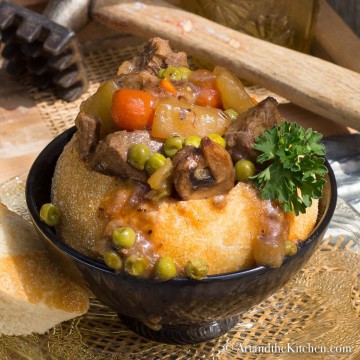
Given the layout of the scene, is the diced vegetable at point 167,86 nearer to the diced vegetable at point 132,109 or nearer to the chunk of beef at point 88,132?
the diced vegetable at point 132,109

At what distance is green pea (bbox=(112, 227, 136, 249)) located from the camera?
2.09 metres

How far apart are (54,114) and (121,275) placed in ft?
7.41

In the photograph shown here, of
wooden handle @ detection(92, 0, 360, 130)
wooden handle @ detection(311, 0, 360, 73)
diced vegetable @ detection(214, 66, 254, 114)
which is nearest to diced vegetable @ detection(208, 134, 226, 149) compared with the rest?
diced vegetable @ detection(214, 66, 254, 114)

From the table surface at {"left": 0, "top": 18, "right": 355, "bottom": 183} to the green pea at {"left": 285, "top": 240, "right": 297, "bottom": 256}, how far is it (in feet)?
6.12

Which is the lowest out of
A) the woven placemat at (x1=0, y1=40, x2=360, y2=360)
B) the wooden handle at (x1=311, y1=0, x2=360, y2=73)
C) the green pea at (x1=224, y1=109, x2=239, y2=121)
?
the wooden handle at (x1=311, y1=0, x2=360, y2=73)

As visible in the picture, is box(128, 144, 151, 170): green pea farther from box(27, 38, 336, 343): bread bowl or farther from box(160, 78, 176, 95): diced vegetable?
box(160, 78, 176, 95): diced vegetable

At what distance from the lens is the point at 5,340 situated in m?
2.49

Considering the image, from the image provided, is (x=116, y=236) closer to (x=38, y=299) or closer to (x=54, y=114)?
(x=38, y=299)

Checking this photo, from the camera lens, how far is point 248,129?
2.19 meters

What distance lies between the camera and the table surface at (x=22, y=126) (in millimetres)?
3826

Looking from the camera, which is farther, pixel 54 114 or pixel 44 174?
→ pixel 54 114

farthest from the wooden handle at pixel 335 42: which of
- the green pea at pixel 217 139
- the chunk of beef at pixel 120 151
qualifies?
the chunk of beef at pixel 120 151

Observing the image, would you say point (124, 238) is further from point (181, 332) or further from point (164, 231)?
point (181, 332)

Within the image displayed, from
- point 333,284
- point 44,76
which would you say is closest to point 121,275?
point 333,284
